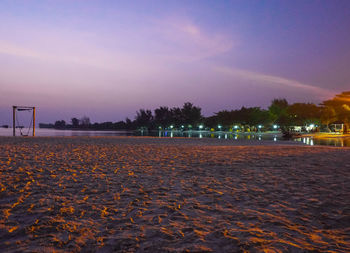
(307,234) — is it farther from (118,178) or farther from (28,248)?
(118,178)

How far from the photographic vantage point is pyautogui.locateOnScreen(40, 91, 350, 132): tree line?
2672 inches

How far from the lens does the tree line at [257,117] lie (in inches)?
2672

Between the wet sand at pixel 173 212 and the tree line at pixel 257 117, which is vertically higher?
the tree line at pixel 257 117

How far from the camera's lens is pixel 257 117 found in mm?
73875

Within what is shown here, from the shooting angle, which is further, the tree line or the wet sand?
the tree line

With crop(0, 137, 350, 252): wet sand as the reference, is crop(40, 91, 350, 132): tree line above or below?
above

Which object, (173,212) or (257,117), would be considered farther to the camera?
(257,117)

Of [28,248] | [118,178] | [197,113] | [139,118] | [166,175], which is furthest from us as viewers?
[139,118]

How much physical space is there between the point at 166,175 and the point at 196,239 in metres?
3.91

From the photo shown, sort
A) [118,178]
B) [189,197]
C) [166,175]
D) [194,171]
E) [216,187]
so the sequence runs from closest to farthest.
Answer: [189,197], [216,187], [118,178], [166,175], [194,171]

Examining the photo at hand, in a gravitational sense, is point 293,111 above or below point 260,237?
above

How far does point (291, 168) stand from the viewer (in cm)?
805

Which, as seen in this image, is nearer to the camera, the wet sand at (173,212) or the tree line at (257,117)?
the wet sand at (173,212)

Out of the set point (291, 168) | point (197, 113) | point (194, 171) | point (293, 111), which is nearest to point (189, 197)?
point (194, 171)
